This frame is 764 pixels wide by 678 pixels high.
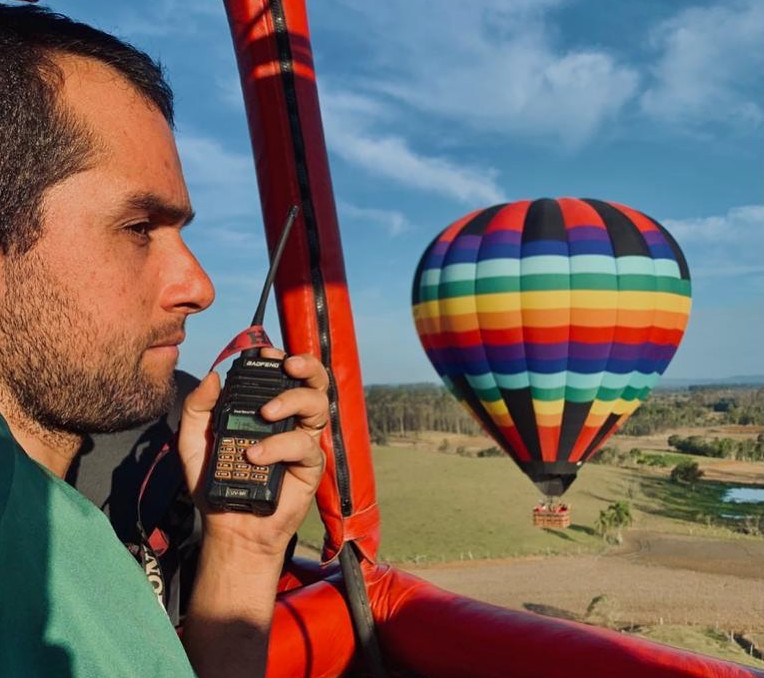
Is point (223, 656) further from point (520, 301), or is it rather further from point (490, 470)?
point (490, 470)

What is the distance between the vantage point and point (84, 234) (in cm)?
103

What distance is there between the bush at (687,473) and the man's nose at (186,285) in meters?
39.1

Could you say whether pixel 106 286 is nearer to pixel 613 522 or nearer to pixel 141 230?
pixel 141 230

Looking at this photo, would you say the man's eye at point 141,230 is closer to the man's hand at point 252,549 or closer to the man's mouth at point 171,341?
the man's mouth at point 171,341

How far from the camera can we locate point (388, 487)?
3325cm

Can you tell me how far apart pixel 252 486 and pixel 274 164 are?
1695 millimetres

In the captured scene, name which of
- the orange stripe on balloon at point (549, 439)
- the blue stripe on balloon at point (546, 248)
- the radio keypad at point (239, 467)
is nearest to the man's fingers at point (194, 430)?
the radio keypad at point (239, 467)

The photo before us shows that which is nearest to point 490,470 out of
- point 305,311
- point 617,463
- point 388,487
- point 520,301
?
point 388,487

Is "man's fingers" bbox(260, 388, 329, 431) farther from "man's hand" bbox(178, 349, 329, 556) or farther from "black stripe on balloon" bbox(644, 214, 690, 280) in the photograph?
"black stripe on balloon" bbox(644, 214, 690, 280)

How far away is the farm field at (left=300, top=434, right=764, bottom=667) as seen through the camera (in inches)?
601

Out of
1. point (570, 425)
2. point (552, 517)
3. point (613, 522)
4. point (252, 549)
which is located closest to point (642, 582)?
point (552, 517)

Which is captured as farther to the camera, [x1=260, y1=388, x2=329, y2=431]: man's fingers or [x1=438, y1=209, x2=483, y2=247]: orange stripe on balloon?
[x1=438, y1=209, x2=483, y2=247]: orange stripe on balloon

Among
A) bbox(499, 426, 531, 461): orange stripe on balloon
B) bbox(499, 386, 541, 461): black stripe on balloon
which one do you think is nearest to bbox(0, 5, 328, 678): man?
bbox(499, 386, 541, 461): black stripe on balloon

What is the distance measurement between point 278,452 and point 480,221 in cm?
1302
